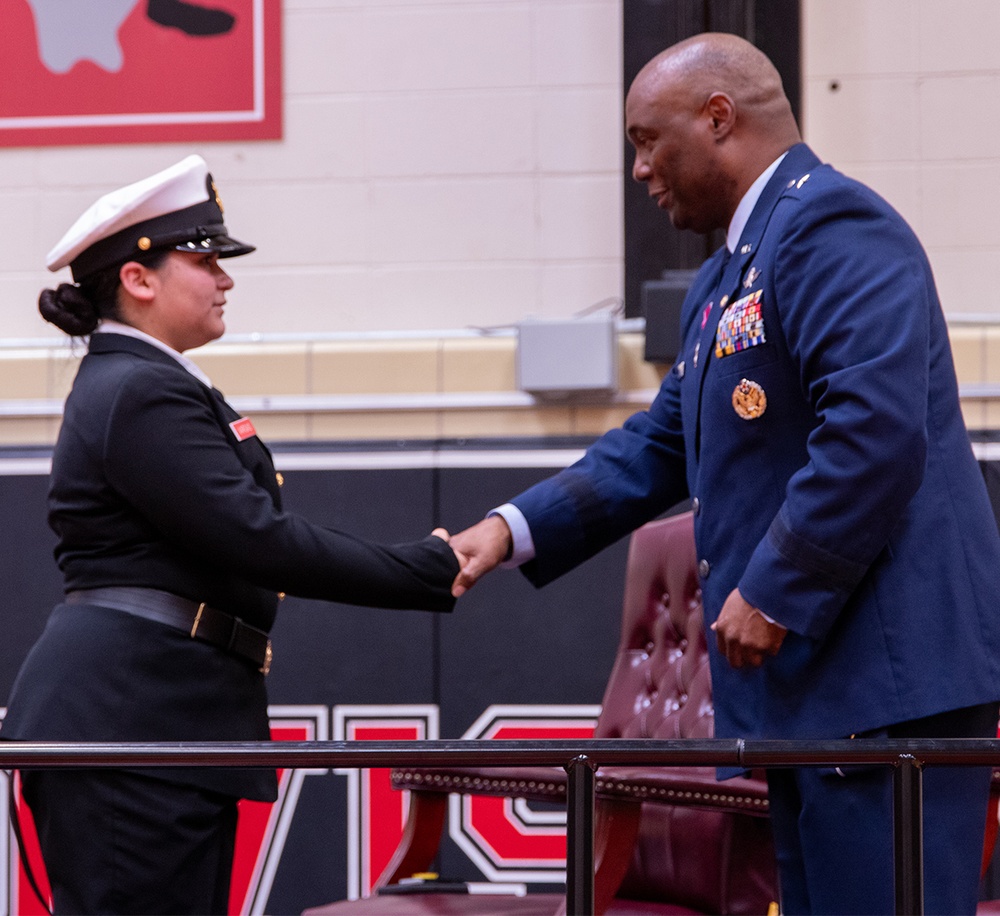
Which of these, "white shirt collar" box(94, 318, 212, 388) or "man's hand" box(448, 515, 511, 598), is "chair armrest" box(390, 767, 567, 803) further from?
"white shirt collar" box(94, 318, 212, 388)

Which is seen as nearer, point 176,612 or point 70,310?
point 176,612

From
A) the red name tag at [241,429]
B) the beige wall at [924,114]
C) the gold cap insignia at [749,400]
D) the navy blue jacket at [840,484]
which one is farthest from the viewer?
the beige wall at [924,114]

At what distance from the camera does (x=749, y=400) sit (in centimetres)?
162

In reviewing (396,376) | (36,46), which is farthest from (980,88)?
(36,46)

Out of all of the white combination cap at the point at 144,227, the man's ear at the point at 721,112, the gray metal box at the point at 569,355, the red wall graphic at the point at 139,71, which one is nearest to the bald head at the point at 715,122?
the man's ear at the point at 721,112

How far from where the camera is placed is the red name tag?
6.09 feet

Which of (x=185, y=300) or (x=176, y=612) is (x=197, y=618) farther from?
(x=185, y=300)

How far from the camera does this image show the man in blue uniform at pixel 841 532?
4.85ft

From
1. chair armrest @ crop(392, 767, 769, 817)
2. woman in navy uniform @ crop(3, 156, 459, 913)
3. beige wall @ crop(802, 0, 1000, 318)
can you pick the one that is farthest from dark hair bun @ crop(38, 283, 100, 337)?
beige wall @ crop(802, 0, 1000, 318)

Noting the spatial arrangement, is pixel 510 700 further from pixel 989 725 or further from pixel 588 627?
pixel 989 725

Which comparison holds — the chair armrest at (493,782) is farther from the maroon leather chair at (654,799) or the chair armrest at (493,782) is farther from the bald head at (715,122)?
the bald head at (715,122)

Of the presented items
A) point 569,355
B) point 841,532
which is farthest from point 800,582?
point 569,355

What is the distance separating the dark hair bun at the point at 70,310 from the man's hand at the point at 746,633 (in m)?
0.98

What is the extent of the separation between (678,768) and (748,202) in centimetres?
82
